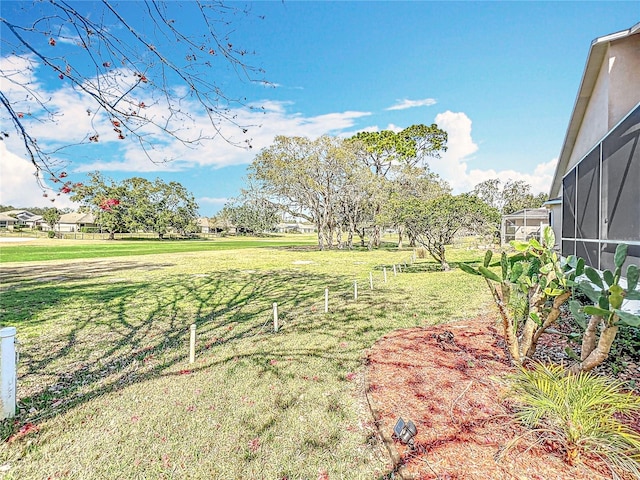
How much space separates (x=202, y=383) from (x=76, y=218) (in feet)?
291

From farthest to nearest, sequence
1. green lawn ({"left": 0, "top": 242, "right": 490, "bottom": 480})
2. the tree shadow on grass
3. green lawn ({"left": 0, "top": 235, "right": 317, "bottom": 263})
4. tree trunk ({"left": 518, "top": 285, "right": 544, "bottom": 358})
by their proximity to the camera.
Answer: green lawn ({"left": 0, "top": 235, "right": 317, "bottom": 263}), the tree shadow on grass, tree trunk ({"left": 518, "top": 285, "right": 544, "bottom": 358}), green lawn ({"left": 0, "top": 242, "right": 490, "bottom": 480})

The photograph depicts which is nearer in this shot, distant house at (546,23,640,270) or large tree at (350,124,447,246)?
distant house at (546,23,640,270)

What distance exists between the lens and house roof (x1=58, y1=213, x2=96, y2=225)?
7156 cm

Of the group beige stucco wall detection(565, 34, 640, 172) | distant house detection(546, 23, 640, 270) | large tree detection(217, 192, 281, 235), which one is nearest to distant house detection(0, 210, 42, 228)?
large tree detection(217, 192, 281, 235)

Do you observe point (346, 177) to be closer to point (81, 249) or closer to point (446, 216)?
point (446, 216)

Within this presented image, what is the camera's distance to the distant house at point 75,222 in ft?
234

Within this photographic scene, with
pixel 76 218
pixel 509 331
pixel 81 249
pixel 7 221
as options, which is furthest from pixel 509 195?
pixel 7 221

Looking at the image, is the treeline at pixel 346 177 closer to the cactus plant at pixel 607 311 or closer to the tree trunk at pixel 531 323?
the tree trunk at pixel 531 323

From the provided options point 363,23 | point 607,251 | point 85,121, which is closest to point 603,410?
point 85,121

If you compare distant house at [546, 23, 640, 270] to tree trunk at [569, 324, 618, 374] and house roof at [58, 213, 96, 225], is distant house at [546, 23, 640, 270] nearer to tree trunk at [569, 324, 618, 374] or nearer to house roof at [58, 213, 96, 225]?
tree trunk at [569, 324, 618, 374]

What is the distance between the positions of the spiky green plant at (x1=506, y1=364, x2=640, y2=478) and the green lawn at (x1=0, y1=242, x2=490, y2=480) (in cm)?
147

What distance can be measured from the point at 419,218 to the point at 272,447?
13345 mm

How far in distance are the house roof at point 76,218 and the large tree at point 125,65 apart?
82.1 m

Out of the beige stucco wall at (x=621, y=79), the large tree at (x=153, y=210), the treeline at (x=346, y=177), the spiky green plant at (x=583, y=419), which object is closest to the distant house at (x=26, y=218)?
the large tree at (x=153, y=210)
